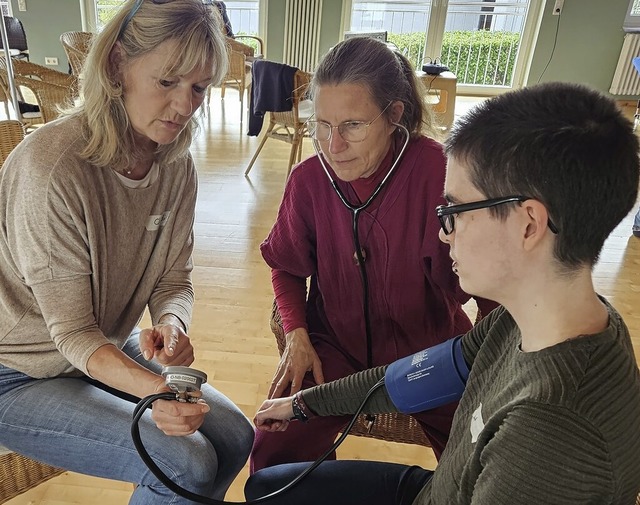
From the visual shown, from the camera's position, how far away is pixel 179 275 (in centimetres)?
124

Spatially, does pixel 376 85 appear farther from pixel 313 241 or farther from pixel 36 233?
pixel 36 233

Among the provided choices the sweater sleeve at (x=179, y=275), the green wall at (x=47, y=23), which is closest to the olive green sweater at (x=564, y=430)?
the sweater sleeve at (x=179, y=275)

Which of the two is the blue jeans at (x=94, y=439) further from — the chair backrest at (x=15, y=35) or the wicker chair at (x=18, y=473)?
the chair backrest at (x=15, y=35)

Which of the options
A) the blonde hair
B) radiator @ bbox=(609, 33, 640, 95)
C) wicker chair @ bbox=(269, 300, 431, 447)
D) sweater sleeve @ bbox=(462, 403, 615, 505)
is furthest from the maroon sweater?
radiator @ bbox=(609, 33, 640, 95)

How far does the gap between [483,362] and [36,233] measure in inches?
30.7

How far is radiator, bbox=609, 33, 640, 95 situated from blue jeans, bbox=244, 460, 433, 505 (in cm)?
613

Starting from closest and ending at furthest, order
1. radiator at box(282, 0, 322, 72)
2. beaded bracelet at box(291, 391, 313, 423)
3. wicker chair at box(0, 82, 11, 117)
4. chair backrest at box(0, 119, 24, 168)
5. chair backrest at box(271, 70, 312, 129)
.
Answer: beaded bracelet at box(291, 391, 313, 423) → chair backrest at box(0, 119, 24, 168) → chair backrest at box(271, 70, 312, 129) → wicker chair at box(0, 82, 11, 117) → radiator at box(282, 0, 322, 72)

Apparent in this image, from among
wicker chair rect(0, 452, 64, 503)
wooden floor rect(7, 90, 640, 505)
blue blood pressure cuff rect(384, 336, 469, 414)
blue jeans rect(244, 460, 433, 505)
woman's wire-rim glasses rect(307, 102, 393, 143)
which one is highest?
woman's wire-rim glasses rect(307, 102, 393, 143)

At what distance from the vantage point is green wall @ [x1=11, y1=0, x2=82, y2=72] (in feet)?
20.4

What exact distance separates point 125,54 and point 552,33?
243 inches

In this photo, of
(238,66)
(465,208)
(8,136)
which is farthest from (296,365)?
(238,66)

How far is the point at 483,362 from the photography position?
2.62 ft

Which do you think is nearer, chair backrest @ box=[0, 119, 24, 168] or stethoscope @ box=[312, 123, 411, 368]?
stethoscope @ box=[312, 123, 411, 368]

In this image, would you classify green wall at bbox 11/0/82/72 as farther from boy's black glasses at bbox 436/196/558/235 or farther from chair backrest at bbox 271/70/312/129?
boy's black glasses at bbox 436/196/558/235
